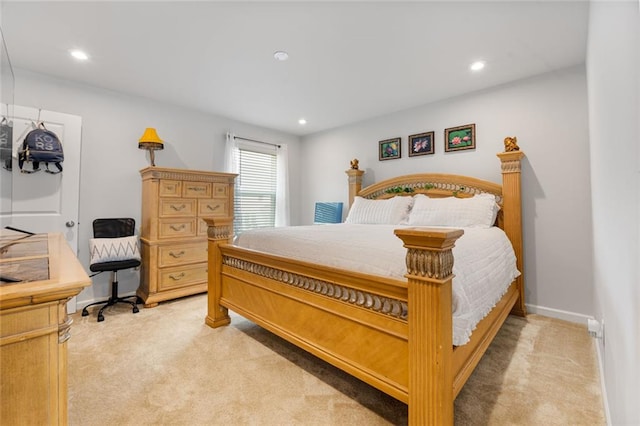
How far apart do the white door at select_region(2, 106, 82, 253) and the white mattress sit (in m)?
2.15

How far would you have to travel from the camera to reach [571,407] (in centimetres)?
147

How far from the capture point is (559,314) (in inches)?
105

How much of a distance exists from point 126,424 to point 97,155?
2.85 meters

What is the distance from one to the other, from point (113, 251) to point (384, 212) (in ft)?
9.49

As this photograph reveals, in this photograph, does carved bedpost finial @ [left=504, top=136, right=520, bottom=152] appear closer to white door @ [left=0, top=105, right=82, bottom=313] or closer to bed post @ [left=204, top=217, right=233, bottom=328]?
bed post @ [left=204, top=217, right=233, bottom=328]

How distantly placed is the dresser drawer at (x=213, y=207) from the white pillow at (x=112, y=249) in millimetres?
765

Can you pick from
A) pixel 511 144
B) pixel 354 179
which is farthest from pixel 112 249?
pixel 511 144

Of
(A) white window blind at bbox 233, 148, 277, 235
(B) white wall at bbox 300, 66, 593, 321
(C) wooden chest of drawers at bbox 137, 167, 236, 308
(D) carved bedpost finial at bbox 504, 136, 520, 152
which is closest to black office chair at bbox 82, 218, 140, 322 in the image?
(C) wooden chest of drawers at bbox 137, 167, 236, 308

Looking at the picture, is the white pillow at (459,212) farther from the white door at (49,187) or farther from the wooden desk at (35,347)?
the white door at (49,187)

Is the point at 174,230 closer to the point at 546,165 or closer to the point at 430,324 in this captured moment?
the point at 430,324

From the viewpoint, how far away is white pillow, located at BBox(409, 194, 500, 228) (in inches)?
105

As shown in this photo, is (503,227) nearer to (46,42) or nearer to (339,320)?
(339,320)

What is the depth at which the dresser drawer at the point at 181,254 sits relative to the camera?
10.2 feet

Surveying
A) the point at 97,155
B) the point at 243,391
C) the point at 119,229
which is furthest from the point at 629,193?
the point at 97,155
